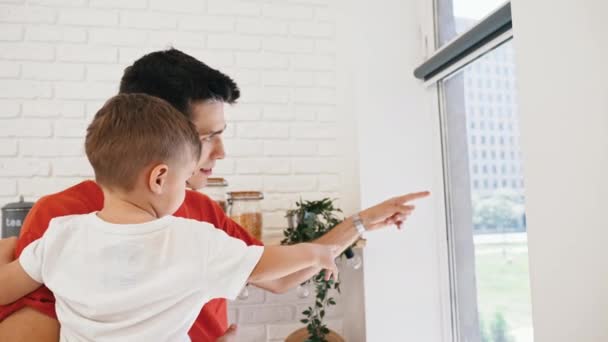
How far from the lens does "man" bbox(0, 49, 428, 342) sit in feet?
3.05

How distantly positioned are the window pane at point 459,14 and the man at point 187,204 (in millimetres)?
689

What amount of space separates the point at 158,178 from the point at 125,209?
93mm

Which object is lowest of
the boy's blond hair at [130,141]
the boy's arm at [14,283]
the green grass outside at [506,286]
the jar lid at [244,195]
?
the green grass outside at [506,286]

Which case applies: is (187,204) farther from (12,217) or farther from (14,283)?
(12,217)

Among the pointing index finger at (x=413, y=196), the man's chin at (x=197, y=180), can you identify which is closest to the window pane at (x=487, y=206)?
the pointing index finger at (x=413, y=196)

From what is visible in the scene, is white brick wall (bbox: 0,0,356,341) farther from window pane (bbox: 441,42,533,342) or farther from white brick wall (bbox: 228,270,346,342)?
window pane (bbox: 441,42,533,342)

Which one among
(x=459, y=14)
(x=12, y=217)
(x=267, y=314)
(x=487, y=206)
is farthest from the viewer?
(x=267, y=314)

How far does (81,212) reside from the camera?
106 cm

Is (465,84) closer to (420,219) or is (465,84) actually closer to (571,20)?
(420,219)

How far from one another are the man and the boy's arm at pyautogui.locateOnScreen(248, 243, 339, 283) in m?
0.26

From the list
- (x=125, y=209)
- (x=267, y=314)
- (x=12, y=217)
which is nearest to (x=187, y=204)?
(x=125, y=209)

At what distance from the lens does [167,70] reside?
1.23m

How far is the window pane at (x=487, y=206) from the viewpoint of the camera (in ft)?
4.45

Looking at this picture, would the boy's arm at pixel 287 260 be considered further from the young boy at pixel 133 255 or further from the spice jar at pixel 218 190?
the spice jar at pixel 218 190
